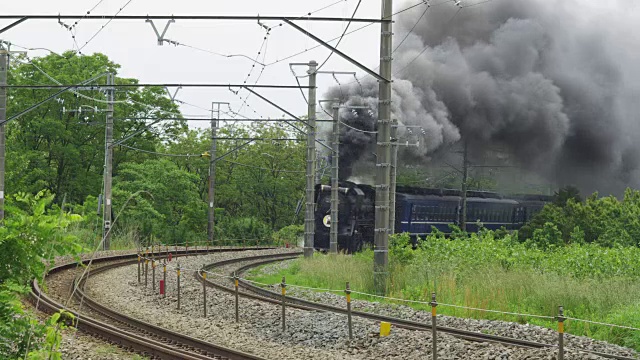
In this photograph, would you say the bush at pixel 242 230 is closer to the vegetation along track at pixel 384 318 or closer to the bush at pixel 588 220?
the bush at pixel 588 220

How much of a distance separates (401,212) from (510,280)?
53.9 ft

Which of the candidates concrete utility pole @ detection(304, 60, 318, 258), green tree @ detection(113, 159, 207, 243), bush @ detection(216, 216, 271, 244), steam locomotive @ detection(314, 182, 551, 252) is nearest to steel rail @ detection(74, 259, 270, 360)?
concrete utility pole @ detection(304, 60, 318, 258)

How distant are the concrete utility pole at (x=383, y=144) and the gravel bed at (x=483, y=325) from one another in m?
1.21

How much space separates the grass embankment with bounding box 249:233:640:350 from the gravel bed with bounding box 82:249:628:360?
60.9 inches

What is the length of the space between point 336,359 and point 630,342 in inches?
172

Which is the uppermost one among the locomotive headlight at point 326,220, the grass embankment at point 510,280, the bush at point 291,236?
the locomotive headlight at point 326,220

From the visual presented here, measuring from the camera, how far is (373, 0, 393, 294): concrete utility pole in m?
18.3

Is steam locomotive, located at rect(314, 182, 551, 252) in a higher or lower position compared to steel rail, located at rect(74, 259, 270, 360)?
higher

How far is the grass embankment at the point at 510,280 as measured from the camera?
51.3ft

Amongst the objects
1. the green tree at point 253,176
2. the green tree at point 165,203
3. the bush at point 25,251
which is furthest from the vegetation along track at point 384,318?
the green tree at point 253,176

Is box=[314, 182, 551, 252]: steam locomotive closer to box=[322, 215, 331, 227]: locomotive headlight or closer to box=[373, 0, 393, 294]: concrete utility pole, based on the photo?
box=[322, 215, 331, 227]: locomotive headlight

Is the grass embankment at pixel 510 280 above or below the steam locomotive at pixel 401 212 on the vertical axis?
below

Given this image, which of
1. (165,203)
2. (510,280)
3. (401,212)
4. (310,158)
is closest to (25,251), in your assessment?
(510,280)

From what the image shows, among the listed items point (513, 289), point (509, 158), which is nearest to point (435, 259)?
point (513, 289)
